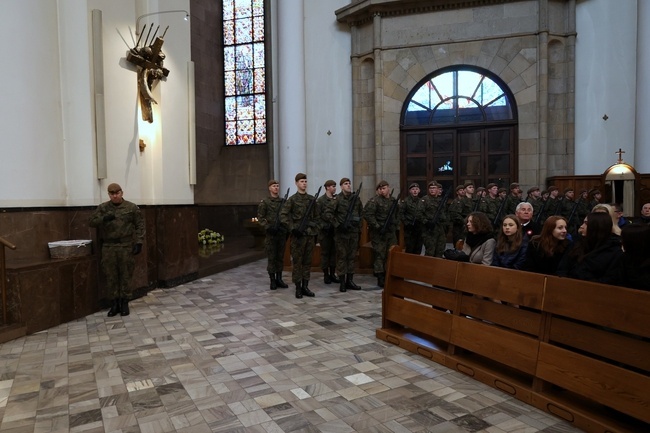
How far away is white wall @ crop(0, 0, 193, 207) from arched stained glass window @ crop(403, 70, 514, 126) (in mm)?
7768

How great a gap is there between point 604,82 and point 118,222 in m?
12.4

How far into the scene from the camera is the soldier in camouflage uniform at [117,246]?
604cm

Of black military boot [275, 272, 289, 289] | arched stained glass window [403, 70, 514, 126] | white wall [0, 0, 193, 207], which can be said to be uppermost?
arched stained glass window [403, 70, 514, 126]

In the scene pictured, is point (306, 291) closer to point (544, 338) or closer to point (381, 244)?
point (381, 244)

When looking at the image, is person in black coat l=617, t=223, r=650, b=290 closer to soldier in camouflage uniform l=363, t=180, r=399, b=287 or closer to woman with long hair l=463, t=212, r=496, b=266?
woman with long hair l=463, t=212, r=496, b=266

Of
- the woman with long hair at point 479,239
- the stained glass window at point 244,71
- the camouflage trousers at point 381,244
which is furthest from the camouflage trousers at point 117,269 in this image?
the stained glass window at point 244,71

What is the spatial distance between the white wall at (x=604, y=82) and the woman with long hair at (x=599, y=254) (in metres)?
10.2

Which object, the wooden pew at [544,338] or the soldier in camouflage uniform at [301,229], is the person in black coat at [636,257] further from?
the soldier in camouflage uniform at [301,229]

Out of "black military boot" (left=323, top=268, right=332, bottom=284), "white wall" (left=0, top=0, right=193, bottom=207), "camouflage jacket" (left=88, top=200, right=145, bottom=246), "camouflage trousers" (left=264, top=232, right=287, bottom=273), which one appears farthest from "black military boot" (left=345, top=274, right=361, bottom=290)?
→ "white wall" (left=0, top=0, right=193, bottom=207)

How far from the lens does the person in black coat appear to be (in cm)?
294

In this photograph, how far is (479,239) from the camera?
15.4 feet

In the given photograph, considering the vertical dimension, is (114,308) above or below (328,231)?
below

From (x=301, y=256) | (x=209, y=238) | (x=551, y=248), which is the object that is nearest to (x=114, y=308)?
(x=301, y=256)

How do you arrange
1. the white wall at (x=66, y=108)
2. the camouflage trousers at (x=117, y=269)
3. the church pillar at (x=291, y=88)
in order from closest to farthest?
the white wall at (x=66, y=108) → the camouflage trousers at (x=117, y=269) → the church pillar at (x=291, y=88)
